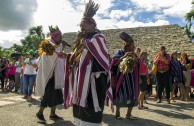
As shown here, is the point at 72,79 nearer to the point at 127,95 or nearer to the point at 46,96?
the point at 46,96

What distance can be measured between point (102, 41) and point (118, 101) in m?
2.92

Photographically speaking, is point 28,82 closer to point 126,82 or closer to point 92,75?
point 126,82

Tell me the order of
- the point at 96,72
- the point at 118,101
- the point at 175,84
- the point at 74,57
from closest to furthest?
the point at 96,72, the point at 74,57, the point at 118,101, the point at 175,84

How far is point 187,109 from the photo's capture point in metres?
8.70

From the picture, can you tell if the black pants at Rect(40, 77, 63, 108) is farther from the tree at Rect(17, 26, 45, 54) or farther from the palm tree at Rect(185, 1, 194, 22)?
the tree at Rect(17, 26, 45, 54)

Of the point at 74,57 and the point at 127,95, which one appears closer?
the point at 74,57

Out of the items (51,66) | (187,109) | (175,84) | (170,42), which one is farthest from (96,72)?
(170,42)

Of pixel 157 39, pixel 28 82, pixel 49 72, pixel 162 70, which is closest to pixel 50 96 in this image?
pixel 49 72

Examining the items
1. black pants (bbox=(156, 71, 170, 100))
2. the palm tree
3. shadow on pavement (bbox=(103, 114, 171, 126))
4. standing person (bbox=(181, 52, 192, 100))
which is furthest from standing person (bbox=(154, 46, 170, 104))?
the palm tree

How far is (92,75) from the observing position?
3.97m

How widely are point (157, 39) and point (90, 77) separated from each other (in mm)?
28105

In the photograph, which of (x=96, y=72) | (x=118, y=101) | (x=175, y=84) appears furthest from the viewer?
(x=175, y=84)

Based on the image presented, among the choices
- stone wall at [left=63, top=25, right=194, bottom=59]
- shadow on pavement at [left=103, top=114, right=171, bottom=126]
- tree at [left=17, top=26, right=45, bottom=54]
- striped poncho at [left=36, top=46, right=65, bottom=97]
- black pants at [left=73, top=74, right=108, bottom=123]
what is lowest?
shadow on pavement at [left=103, top=114, right=171, bottom=126]

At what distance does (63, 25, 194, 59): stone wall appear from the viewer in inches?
1093
